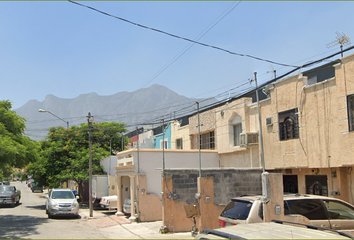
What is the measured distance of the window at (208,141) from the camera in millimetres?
22406

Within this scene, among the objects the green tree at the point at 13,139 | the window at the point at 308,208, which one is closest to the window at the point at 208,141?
the green tree at the point at 13,139

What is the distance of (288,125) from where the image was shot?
613 inches

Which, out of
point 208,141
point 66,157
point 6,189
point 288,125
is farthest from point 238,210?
point 6,189

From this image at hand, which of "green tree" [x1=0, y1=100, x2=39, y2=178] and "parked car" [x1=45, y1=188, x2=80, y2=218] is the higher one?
"green tree" [x1=0, y1=100, x2=39, y2=178]

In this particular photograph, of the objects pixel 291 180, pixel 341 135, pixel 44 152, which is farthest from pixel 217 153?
pixel 44 152

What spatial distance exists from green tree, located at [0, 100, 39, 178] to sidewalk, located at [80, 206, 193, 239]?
4.96m

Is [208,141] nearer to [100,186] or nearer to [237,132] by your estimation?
[237,132]

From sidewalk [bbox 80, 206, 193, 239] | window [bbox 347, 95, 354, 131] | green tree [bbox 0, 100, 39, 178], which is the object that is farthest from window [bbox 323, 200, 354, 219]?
green tree [bbox 0, 100, 39, 178]

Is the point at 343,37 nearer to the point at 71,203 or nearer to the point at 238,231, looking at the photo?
the point at 238,231

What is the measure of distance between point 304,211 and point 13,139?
15151 millimetres

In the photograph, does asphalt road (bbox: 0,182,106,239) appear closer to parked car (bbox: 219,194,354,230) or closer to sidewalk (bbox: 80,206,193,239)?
sidewalk (bbox: 80,206,193,239)

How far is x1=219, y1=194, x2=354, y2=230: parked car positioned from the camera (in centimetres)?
938

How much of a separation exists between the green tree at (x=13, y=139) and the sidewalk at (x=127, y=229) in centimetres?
496

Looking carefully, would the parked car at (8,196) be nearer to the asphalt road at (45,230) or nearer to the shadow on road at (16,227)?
the shadow on road at (16,227)
